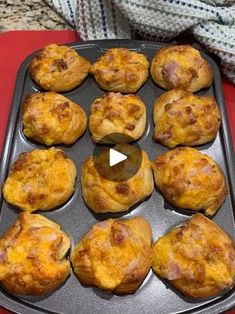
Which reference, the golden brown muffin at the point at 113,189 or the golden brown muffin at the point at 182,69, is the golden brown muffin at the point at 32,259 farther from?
the golden brown muffin at the point at 182,69

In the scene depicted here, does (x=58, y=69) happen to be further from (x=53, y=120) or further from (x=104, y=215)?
(x=104, y=215)

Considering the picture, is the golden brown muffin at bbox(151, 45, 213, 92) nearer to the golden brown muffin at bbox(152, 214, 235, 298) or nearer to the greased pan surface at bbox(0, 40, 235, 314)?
the greased pan surface at bbox(0, 40, 235, 314)

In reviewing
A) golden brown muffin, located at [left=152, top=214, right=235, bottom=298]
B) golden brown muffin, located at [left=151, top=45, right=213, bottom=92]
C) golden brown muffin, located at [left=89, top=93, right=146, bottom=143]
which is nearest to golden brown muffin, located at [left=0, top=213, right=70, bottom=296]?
golden brown muffin, located at [left=152, top=214, right=235, bottom=298]

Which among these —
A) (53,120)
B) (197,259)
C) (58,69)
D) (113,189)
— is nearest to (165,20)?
(58,69)

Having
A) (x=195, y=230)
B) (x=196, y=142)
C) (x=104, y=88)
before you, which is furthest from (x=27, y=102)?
(x=195, y=230)

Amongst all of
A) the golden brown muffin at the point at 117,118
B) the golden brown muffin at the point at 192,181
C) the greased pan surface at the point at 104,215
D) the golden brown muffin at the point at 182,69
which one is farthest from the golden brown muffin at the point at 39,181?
the golden brown muffin at the point at 182,69
